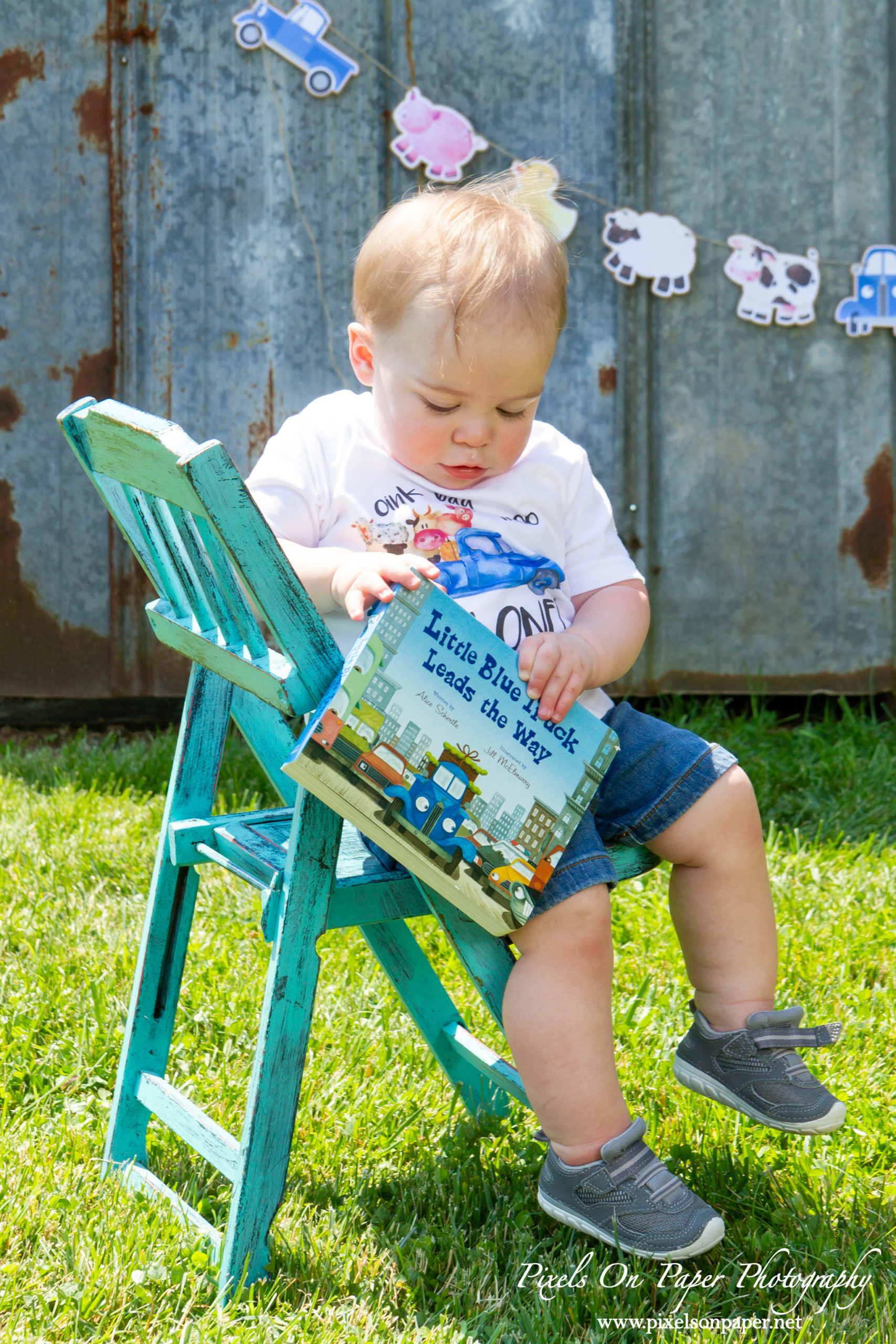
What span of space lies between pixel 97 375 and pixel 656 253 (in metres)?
1.61

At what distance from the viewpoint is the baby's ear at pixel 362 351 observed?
4.78ft

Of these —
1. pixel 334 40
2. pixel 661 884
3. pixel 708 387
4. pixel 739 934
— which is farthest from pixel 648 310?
pixel 739 934

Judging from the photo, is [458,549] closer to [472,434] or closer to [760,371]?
[472,434]

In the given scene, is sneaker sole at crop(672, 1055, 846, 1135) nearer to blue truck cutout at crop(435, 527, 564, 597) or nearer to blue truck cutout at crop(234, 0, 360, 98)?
blue truck cutout at crop(435, 527, 564, 597)

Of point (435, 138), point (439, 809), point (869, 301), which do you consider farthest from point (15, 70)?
point (439, 809)

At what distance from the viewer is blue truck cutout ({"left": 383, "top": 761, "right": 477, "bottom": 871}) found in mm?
1142

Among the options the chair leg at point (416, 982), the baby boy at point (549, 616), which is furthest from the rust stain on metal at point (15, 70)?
the chair leg at point (416, 982)

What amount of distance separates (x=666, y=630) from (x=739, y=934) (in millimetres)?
2059

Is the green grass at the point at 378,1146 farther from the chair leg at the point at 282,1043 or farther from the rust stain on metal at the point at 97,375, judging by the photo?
the rust stain on metal at the point at 97,375

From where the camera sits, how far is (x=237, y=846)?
1.36 meters

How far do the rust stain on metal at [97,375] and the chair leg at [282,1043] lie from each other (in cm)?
235

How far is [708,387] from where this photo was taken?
3.33 m

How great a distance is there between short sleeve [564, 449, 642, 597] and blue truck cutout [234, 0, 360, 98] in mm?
2118

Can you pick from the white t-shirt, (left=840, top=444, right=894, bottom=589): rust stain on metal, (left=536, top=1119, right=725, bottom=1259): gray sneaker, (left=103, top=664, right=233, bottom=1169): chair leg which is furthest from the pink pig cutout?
(left=536, top=1119, right=725, bottom=1259): gray sneaker
